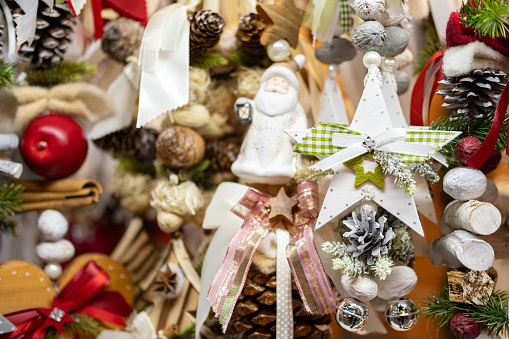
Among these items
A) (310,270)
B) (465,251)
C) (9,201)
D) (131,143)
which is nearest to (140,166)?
(131,143)

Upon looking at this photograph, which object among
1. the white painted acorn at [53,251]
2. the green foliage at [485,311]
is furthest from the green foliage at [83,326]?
the green foliage at [485,311]

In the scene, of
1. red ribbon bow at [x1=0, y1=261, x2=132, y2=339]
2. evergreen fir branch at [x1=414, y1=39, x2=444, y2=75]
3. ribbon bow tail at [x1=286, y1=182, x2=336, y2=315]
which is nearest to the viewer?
ribbon bow tail at [x1=286, y1=182, x2=336, y2=315]

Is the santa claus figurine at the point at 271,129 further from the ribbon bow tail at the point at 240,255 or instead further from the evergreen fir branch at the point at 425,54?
the evergreen fir branch at the point at 425,54

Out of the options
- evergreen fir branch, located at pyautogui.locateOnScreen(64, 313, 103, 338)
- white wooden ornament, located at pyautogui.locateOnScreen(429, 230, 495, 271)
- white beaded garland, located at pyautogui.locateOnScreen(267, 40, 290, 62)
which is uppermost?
white beaded garland, located at pyautogui.locateOnScreen(267, 40, 290, 62)

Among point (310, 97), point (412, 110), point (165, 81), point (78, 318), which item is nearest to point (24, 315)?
point (78, 318)

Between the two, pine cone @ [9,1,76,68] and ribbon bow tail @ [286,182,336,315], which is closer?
ribbon bow tail @ [286,182,336,315]

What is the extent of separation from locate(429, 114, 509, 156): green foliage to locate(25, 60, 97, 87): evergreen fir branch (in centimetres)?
74

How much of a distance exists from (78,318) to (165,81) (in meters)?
0.50

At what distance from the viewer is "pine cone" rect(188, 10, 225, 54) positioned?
1.05 meters

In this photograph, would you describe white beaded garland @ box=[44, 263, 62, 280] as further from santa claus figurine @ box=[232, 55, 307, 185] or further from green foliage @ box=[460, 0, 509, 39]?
green foliage @ box=[460, 0, 509, 39]

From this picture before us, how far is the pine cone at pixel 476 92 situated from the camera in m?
0.83

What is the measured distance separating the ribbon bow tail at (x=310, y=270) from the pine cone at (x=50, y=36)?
1.95 feet

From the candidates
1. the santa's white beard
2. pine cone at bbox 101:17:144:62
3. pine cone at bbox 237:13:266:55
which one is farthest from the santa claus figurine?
pine cone at bbox 101:17:144:62

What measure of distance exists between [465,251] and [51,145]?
0.80 m
